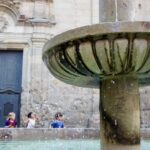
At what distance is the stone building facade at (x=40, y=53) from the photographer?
32.4ft

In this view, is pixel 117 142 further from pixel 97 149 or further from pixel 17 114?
pixel 17 114

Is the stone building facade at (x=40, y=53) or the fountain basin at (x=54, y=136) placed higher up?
the stone building facade at (x=40, y=53)

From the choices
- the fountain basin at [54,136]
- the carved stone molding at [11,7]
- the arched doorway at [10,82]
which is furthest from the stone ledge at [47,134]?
the carved stone molding at [11,7]

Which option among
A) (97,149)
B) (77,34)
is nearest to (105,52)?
(77,34)

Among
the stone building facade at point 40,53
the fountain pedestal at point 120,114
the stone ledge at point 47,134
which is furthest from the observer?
the stone building facade at point 40,53

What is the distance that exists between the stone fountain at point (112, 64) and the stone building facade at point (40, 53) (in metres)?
6.90

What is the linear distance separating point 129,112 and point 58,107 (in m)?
7.36

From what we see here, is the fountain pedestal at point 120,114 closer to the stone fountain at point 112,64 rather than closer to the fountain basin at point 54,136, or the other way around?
the stone fountain at point 112,64

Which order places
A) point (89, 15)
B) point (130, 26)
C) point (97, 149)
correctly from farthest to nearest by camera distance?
1. point (89, 15)
2. point (97, 149)
3. point (130, 26)

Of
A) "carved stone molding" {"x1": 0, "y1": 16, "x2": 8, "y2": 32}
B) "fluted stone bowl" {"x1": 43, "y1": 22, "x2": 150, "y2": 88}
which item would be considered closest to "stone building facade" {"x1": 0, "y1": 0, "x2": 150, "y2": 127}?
"carved stone molding" {"x1": 0, "y1": 16, "x2": 8, "y2": 32}

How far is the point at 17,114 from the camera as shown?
995 centimetres

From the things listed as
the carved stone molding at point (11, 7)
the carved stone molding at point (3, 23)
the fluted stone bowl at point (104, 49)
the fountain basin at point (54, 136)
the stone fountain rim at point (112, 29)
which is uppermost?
the carved stone molding at point (11, 7)

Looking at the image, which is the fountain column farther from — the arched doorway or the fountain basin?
the arched doorway

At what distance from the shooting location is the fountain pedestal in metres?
2.64
